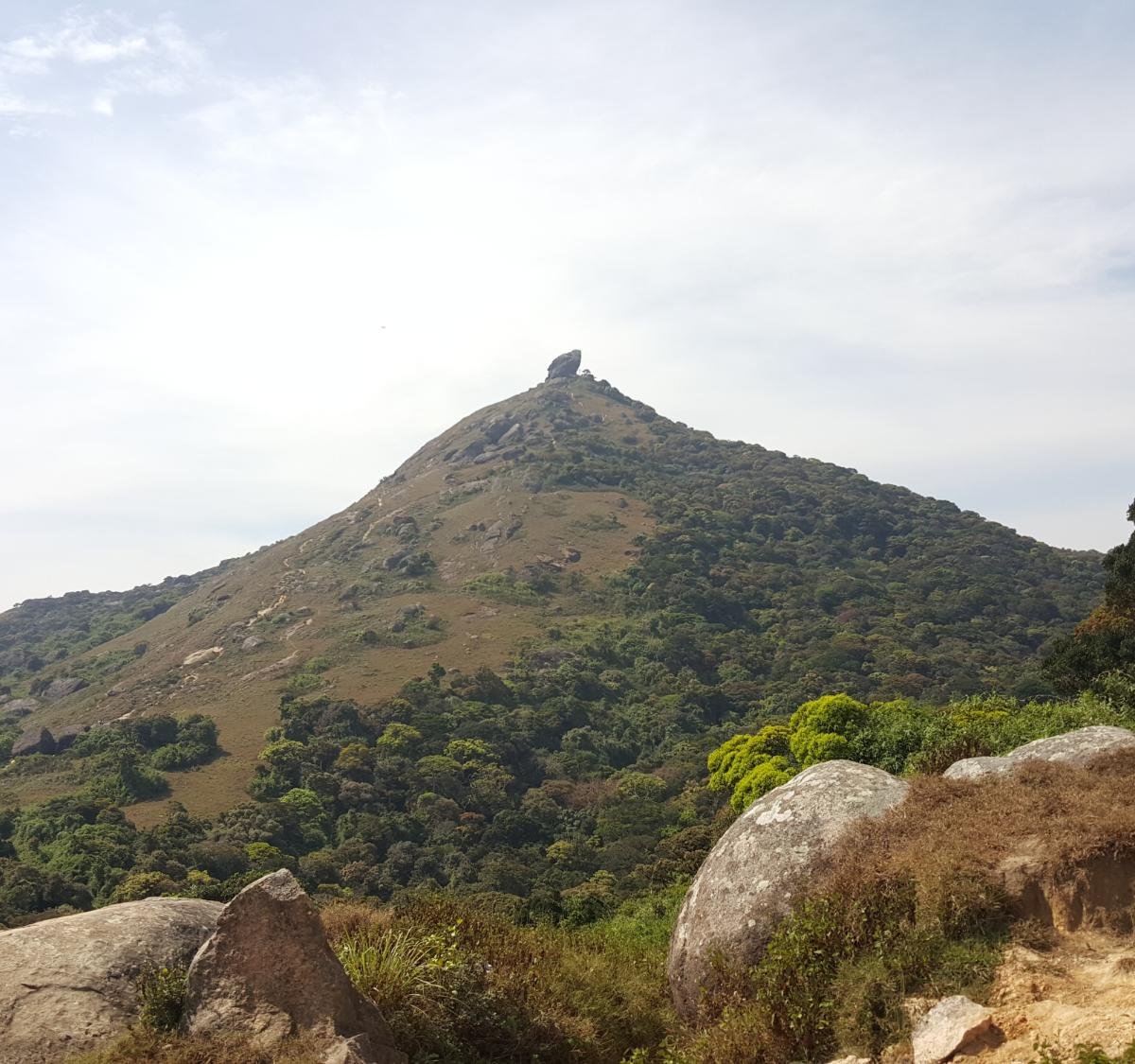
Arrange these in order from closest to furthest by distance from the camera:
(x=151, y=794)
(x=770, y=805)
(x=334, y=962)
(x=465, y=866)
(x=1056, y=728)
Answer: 1. (x=334, y=962)
2. (x=770, y=805)
3. (x=1056, y=728)
4. (x=465, y=866)
5. (x=151, y=794)

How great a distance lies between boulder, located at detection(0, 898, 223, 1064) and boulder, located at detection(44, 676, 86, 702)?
105479mm

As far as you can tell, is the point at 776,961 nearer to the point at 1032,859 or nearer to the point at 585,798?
the point at 1032,859

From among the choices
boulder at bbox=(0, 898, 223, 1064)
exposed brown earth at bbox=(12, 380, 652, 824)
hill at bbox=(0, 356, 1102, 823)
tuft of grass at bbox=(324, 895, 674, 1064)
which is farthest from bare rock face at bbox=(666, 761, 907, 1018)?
hill at bbox=(0, 356, 1102, 823)

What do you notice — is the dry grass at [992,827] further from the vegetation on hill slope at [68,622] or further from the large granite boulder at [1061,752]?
the vegetation on hill slope at [68,622]

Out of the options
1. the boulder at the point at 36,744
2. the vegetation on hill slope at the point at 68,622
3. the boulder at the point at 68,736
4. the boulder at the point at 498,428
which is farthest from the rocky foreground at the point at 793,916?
the boulder at the point at 498,428

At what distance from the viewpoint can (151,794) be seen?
5997cm

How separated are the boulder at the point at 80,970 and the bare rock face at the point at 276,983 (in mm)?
858

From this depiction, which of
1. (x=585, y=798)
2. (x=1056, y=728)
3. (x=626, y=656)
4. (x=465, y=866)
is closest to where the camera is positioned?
(x=1056, y=728)


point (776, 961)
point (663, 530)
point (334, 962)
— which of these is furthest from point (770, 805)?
point (663, 530)

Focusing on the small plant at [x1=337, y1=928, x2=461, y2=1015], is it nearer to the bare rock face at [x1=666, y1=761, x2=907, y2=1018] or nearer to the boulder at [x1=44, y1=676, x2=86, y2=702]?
the bare rock face at [x1=666, y1=761, x2=907, y2=1018]

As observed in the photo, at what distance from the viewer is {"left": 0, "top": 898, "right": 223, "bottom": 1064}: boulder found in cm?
749

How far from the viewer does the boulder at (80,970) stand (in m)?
7.49

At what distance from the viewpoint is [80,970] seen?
8117 millimetres

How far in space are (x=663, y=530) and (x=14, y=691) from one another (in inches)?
3463
